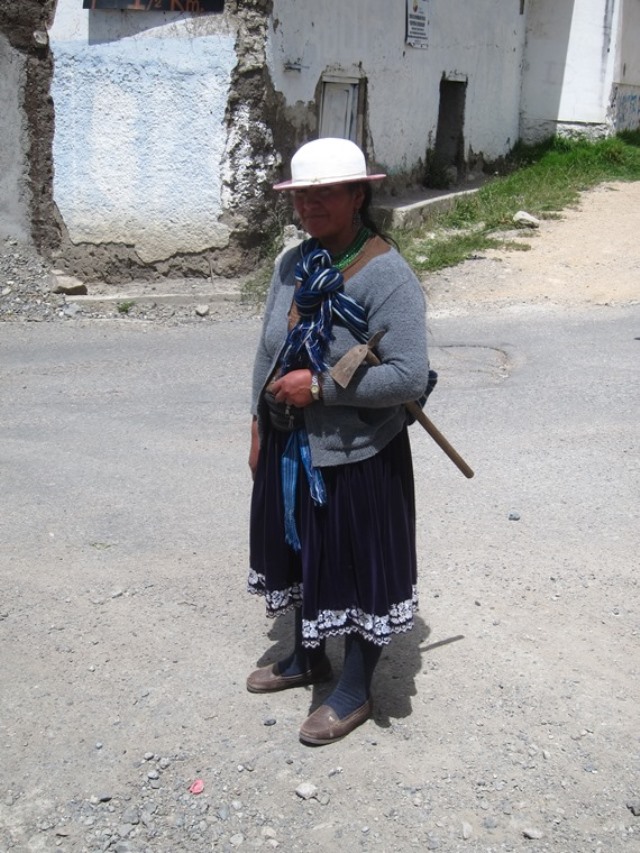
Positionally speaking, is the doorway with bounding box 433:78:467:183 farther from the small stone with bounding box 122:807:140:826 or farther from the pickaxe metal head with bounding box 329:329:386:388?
the small stone with bounding box 122:807:140:826

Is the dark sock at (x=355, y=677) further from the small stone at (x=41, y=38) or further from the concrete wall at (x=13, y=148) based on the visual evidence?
the small stone at (x=41, y=38)

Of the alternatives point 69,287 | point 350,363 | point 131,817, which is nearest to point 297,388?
point 350,363

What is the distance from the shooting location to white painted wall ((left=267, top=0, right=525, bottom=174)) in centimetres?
977

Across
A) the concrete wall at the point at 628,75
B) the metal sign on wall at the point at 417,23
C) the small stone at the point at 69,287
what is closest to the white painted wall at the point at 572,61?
the concrete wall at the point at 628,75

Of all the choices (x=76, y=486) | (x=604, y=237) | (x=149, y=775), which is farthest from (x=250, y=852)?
(x=604, y=237)

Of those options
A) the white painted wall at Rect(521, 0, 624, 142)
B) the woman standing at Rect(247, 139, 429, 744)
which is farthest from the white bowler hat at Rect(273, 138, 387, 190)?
the white painted wall at Rect(521, 0, 624, 142)

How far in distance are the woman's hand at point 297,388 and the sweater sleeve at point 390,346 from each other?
5cm

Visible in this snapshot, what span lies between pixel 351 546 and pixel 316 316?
71cm

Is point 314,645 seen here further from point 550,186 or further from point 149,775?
point 550,186

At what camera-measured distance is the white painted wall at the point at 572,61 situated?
1526cm

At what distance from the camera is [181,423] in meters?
6.06

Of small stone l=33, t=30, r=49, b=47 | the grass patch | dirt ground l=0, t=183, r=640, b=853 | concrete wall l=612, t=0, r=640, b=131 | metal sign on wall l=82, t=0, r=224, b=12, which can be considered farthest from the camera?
concrete wall l=612, t=0, r=640, b=131

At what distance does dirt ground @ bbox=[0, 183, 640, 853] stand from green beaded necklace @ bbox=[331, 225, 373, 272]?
147cm

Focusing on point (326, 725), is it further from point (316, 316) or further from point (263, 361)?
point (316, 316)
